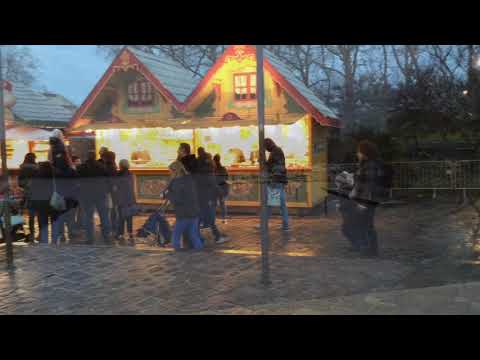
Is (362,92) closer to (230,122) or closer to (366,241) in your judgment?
(366,241)

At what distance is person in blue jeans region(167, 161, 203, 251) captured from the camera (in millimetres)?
6699

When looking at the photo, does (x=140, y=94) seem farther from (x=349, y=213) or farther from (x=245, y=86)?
(x=349, y=213)

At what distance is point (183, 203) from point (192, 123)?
131 inches

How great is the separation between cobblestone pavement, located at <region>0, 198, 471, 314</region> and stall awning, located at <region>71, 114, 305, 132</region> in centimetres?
224

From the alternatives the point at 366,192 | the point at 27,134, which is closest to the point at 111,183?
the point at 27,134

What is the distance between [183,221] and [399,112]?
3306mm

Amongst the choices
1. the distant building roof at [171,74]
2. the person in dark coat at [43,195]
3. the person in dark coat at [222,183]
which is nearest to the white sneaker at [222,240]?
the person in dark coat at [222,183]

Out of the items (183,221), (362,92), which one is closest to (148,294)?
(183,221)

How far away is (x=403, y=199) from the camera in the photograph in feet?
28.1

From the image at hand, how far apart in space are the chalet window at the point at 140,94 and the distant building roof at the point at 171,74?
366 mm

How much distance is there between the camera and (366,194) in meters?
6.49

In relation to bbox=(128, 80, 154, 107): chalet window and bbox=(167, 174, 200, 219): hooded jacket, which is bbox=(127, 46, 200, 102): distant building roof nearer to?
bbox=(128, 80, 154, 107): chalet window

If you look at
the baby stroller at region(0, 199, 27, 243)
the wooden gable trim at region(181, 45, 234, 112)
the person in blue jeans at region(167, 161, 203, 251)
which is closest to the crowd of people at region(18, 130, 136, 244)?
the baby stroller at region(0, 199, 27, 243)

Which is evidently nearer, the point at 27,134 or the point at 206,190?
the point at 206,190
